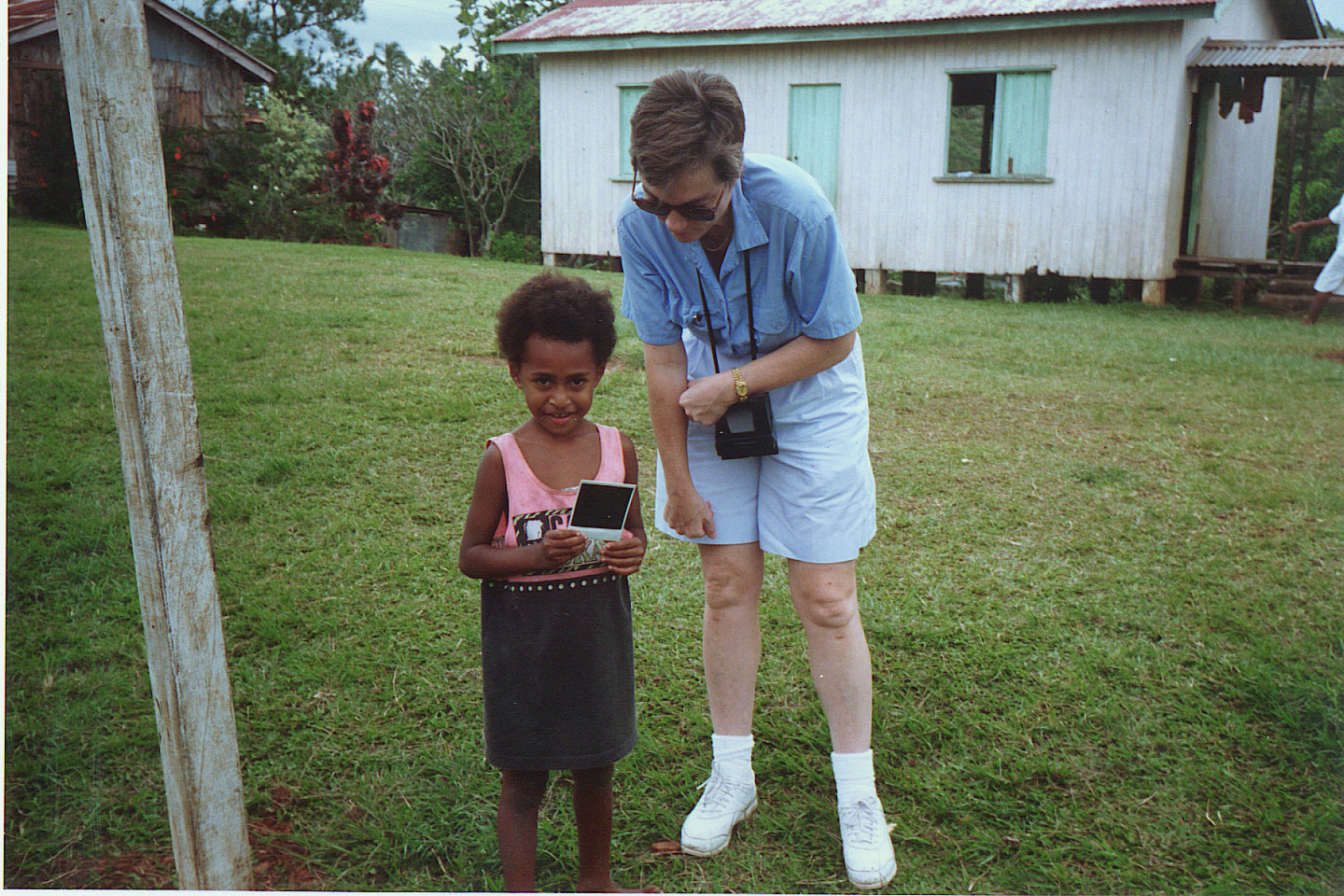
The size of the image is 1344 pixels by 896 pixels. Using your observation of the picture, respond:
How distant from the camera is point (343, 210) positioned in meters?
5.98

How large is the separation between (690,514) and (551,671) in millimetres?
456

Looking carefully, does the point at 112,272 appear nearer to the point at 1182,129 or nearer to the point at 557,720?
the point at 557,720

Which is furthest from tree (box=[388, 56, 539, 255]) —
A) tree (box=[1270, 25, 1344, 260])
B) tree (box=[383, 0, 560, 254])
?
tree (box=[1270, 25, 1344, 260])

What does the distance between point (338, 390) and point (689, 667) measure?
2898mm

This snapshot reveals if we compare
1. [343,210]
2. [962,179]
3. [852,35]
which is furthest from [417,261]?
[962,179]

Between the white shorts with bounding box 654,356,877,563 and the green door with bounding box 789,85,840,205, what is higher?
the green door with bounding box 789,85,840,205

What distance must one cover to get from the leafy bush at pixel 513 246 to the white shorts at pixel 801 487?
321 inches

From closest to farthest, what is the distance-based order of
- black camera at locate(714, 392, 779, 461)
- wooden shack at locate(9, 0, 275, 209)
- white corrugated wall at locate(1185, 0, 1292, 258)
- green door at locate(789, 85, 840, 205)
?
black camera at locate(714, 392, 779, 461)
wooden shack at locate(9, 0, 275, 209)
green door at locate(789, 85, 840, 205)
white corrugated wall at locate(1185, 0, 1292, 258)

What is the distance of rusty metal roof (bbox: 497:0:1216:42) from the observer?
30.6ft

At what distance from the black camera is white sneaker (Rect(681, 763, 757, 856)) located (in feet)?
2.30

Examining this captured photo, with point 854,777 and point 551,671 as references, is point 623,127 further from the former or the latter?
point 551,671

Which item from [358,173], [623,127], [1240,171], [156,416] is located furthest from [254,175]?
[1240,171]

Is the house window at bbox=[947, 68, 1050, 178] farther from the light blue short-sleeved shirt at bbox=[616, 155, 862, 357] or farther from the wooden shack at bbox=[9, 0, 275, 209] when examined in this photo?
the light blue short-sleeved shirt at bbox=[616, 155, 862, 357]

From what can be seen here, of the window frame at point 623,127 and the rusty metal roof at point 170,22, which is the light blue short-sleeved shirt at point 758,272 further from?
the window frame at point 623,127
